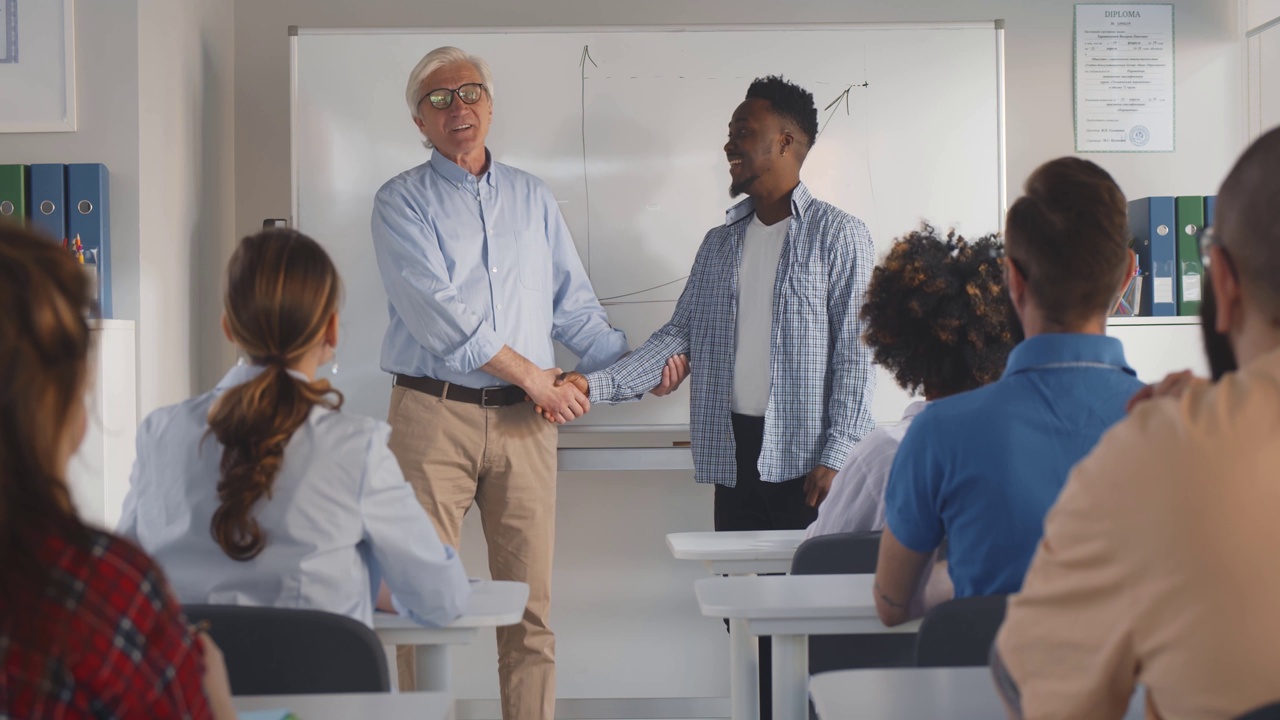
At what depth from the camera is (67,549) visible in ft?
2.43

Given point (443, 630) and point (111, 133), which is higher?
point (111, 133)

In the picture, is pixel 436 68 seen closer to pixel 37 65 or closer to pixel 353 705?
pixel 37 65

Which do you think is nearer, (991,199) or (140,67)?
(140,67)

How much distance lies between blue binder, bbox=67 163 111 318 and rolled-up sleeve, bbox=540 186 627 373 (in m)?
1.19

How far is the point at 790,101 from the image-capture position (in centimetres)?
321

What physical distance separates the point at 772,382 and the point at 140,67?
1.90 m

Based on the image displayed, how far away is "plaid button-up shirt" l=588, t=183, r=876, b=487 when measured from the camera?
288 centimetres

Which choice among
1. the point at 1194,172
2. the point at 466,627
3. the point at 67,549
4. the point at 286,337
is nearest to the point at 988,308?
the point at 466,627

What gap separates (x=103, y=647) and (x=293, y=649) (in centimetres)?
→ 55

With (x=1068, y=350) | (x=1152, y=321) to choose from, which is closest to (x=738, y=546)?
(x=1068, y=350)

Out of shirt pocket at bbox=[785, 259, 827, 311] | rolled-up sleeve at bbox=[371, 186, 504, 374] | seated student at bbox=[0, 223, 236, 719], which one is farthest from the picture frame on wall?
seated student at bbox=[0, 223, 236, 719]

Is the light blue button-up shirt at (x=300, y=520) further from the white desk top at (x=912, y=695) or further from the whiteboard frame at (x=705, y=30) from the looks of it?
the whiteboard frame at (x=705, y=30)

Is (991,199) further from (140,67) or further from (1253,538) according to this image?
(1253,538)

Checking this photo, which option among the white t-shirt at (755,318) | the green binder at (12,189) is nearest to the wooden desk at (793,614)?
the white t-shirt at (755,318)
